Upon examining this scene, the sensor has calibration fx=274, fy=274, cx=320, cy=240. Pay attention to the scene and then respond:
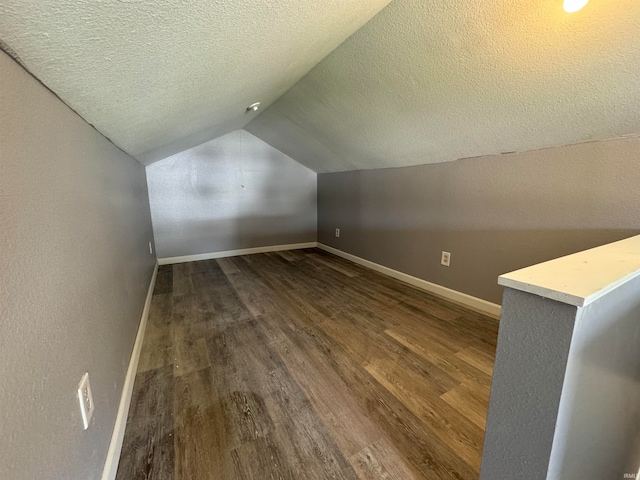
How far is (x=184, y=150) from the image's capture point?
3434 mm

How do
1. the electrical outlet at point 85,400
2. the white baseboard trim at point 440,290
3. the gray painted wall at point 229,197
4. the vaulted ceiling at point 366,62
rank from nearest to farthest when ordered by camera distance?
the vaulted ceiling at point 366,62, the electrical outlet at point 85,400, the white baseboard trim at point 440,290, the gray painted wall at point 229,197

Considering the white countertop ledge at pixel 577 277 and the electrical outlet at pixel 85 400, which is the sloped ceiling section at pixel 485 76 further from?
the electrical outlet at pixel 85 400

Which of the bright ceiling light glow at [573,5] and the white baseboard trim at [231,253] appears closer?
the bright ceiling light glow at [573,5]

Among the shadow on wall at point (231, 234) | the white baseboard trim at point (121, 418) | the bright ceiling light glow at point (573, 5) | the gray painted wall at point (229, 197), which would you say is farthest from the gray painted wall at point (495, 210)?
the white baseboard trim at point (121, 418)

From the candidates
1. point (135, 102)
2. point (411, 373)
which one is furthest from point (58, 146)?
point (411, 373)

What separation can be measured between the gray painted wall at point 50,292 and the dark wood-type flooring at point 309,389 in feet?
0.97

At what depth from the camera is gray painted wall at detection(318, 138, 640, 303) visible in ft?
4.94

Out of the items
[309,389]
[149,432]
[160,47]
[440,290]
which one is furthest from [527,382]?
[440,290]

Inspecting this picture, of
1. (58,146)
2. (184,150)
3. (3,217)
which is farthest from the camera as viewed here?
(184,150)

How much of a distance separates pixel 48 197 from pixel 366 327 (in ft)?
5.89

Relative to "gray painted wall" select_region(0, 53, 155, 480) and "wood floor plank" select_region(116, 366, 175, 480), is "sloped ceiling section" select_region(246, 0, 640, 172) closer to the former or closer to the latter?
"gray painted wall" select_region(0, 53, 155, 480)

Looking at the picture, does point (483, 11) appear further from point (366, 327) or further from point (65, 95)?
point (366, 327)

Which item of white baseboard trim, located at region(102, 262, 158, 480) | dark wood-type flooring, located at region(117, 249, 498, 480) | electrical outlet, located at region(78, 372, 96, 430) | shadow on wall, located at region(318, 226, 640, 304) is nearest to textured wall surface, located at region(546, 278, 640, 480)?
dark wood-type flooring, located at region(117, 249, 498, 480)

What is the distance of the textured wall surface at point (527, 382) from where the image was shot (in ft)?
1.89
